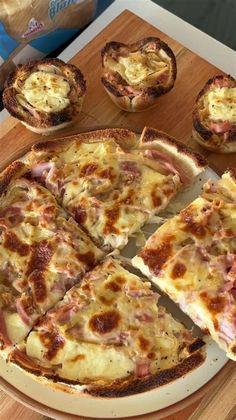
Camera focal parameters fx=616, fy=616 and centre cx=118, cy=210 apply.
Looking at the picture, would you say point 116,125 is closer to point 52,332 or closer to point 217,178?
point 217,178

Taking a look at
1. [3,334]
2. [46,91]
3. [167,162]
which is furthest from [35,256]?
[46,91]

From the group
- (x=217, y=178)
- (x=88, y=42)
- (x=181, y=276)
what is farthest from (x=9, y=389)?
(x=88, y=42)

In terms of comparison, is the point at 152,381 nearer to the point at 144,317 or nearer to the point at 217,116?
the point at 144,317

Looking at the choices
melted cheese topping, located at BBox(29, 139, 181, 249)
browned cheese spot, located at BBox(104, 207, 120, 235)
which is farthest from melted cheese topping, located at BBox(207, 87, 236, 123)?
browned cheese spot, located at BBox(104, 207, 120, 235)

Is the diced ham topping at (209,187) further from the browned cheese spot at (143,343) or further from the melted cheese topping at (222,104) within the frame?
the browned cheese spot at (143,343)

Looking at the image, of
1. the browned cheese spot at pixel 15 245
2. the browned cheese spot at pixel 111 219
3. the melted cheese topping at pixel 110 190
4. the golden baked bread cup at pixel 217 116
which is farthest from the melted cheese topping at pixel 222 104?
the browned cheese spot at pixel 15 245

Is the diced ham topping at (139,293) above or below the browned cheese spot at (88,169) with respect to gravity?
below

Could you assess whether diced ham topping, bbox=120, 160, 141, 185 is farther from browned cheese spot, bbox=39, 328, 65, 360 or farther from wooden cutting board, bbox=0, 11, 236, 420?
browned cheese spot, bbox=39, 328, 65, 360
